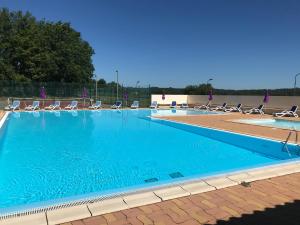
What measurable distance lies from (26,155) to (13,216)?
4777 millimetres

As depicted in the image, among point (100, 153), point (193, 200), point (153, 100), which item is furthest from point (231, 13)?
point (193, 200)

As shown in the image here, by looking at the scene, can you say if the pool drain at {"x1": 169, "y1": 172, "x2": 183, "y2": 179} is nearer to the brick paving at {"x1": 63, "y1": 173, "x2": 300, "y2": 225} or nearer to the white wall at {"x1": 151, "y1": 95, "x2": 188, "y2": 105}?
the brick paving at {"x1": 63, "y1": 173, "x2": 300, "y2": 225}

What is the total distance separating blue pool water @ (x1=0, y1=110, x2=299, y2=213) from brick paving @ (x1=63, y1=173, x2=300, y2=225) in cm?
68

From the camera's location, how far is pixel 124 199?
2998 mm

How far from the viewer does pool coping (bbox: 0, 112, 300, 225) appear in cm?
256

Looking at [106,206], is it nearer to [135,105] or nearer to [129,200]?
[129,200]

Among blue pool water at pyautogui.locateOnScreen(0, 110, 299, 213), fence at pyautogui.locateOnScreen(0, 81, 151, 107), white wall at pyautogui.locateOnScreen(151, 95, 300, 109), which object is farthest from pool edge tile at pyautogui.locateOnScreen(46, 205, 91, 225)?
fence at pyautogui.locateOnScreen(0, 81, 151, 107)

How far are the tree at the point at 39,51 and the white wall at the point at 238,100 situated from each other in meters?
11.6

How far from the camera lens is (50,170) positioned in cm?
575

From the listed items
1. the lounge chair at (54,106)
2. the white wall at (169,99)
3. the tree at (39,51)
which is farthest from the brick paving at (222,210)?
the tree at (39,51)

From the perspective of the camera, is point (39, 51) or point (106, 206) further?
point (39, 51)

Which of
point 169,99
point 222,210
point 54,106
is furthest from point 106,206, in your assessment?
point 169,99

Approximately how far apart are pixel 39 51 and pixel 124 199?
2930 centimetres

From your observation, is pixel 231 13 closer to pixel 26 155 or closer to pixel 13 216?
pixel 26 155
